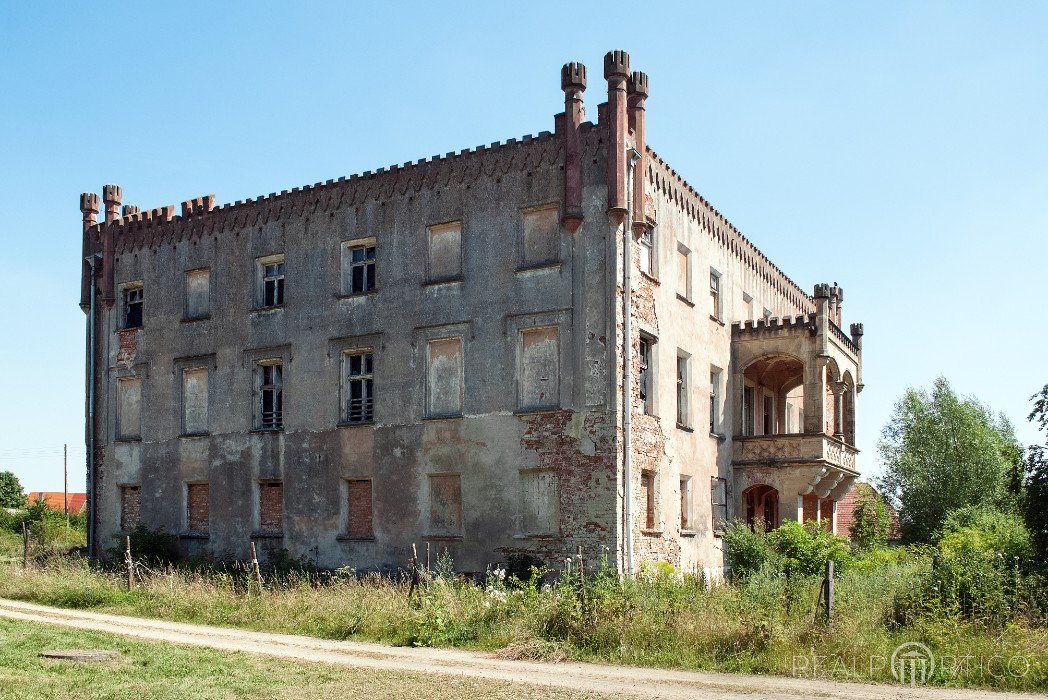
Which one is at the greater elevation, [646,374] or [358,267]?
[358,267]

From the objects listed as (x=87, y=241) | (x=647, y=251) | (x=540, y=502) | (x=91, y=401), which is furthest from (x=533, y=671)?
(x=87, y=241)

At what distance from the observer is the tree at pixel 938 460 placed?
136 ft

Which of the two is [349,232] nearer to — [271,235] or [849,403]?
[271,235]

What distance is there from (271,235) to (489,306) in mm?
7373

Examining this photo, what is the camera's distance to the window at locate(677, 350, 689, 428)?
25.5 meters

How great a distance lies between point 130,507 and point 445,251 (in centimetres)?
1239

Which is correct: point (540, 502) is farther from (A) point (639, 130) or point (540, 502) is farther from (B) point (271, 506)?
(A) point (639, 130)

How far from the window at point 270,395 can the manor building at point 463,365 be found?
7 centimetres

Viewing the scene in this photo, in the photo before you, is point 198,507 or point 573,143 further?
point 198,507

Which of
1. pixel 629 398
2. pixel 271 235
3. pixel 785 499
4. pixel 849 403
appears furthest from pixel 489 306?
pixel 849 403

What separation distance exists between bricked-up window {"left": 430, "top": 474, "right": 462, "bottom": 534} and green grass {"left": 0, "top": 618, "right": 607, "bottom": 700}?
910cm

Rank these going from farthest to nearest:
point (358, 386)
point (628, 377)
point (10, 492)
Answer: point (10, 492) < point (358, 386) < point (628, 377)

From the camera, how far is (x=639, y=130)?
22953mm

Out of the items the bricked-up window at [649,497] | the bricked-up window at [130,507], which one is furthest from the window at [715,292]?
the bricked-up window at [130,507]
